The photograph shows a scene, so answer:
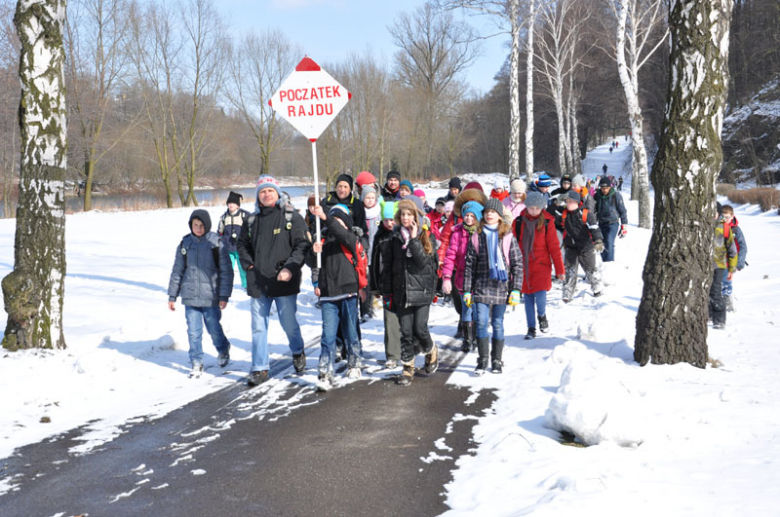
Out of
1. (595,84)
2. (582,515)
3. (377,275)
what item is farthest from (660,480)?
(595,84)

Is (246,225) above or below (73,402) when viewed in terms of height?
above

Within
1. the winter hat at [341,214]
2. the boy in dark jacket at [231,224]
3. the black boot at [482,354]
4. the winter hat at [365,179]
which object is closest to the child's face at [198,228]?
the winter hat at [341,214]

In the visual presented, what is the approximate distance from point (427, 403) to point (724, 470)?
2584mm

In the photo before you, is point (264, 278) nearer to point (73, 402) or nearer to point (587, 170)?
point (73, 402)

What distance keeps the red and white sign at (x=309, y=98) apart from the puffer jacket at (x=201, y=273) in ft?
5.19

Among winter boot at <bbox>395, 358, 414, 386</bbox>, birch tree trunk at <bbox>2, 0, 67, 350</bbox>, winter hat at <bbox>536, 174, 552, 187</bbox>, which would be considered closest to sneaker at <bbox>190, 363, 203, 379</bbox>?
birch tree trunk at <bbox>2, 0, 67, 350</bbox>

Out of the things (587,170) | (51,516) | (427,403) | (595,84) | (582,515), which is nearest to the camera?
(582,515)

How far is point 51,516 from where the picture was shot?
12.0 feet

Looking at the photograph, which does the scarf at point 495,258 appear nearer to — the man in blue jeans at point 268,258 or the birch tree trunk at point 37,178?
the man in blue jeans at point 268,258

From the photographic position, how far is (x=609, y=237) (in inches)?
494

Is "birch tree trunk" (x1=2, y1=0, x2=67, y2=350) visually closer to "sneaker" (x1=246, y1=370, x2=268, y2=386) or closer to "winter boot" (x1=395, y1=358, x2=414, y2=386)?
"sneaker" (x1=246, y1=370, x2=268, y2=386)

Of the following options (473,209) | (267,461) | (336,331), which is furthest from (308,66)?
(267,461)

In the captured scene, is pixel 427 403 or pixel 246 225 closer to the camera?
pixel 427 403

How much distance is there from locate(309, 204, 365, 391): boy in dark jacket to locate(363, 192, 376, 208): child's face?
2049 mm
